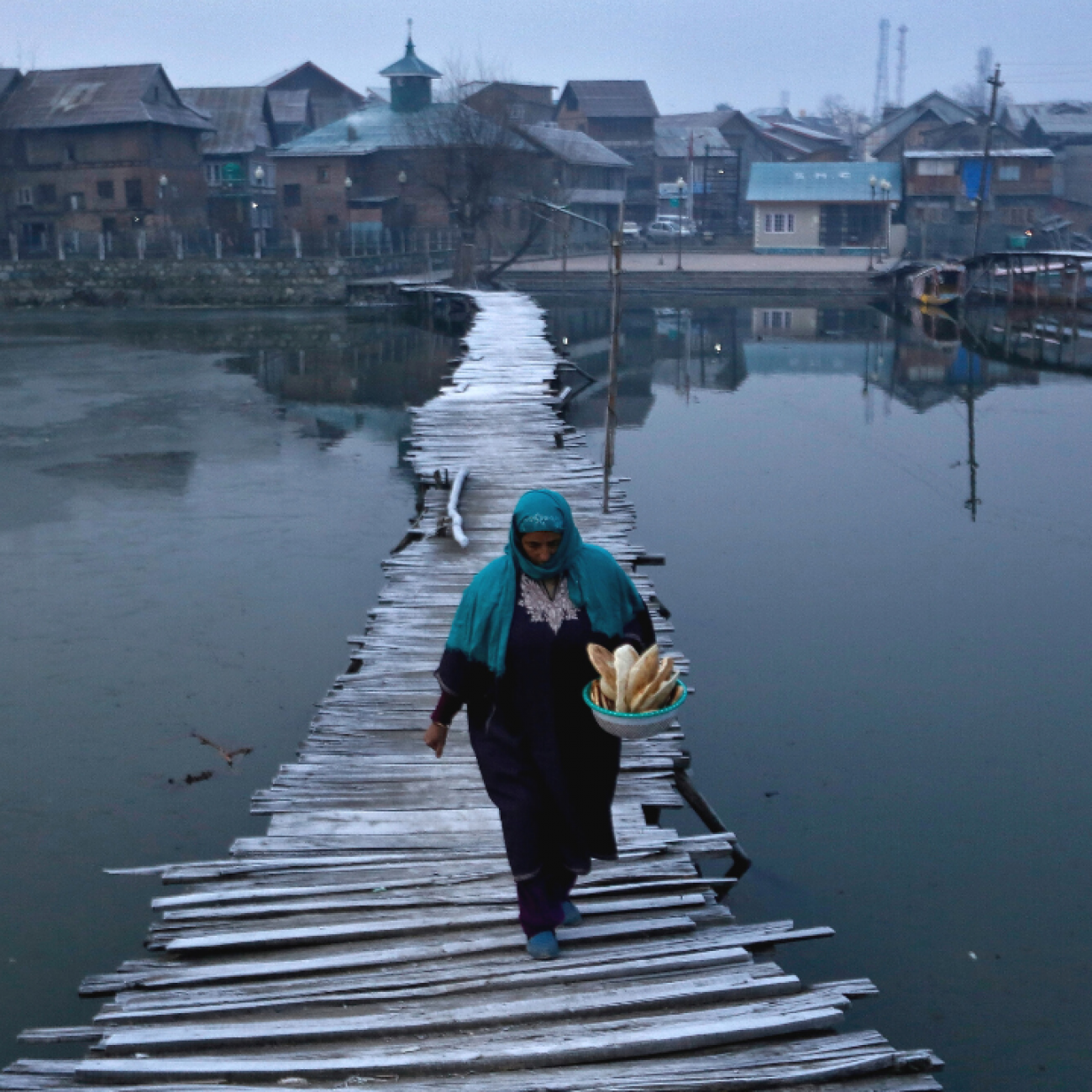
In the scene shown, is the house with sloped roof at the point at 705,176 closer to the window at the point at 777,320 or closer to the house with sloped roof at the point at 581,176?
the house with sloped roof at the point at 581,176

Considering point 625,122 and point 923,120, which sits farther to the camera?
point 625,122

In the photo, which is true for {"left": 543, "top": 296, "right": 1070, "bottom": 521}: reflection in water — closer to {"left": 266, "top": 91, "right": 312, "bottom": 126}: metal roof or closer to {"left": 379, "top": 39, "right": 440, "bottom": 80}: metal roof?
{"left": 379, "top": 39, "right": 440, "bottom": 80}: metal roof

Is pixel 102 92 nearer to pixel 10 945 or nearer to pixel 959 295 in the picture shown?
pixel 959 295

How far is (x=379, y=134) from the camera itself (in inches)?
2005

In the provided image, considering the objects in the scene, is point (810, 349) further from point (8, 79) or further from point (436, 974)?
point (8, 79)

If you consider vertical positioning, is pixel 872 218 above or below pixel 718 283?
above

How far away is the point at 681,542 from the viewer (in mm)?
14219

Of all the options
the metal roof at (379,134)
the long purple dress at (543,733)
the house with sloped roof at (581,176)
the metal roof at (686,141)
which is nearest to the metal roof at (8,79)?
the metal roof at (379,134)

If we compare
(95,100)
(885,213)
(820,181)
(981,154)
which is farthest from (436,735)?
(981,154)

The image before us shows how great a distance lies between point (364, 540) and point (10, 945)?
24.9ft

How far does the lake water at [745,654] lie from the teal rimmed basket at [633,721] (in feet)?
8.64

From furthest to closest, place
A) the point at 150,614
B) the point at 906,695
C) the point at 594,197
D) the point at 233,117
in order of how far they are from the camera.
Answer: the point at 594,197 < the point at 233,117 < the point at 150,614 < the point at 906,695

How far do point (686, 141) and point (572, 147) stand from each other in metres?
16.4

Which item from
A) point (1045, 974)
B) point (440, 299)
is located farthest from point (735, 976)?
point (440, 299)
